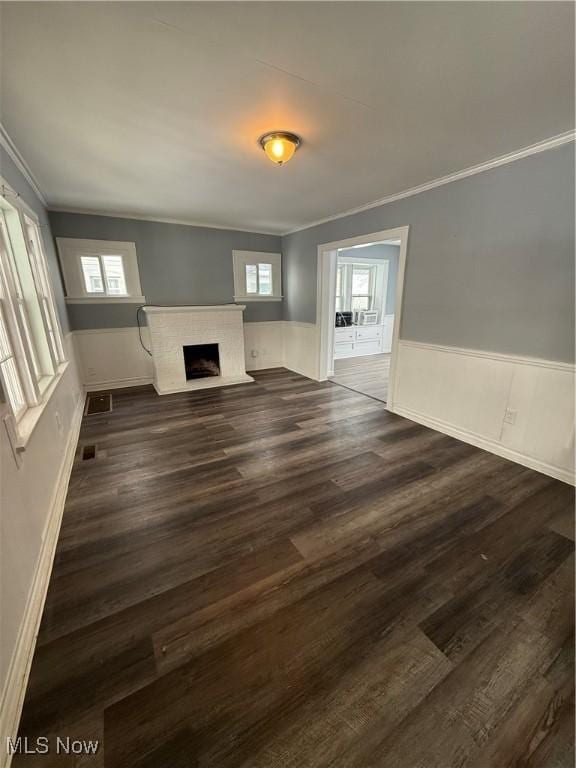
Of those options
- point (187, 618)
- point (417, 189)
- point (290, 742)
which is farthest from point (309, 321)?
point (290, 742)

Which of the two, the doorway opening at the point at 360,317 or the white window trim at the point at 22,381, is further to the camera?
the doorway opening at the point at 360,317

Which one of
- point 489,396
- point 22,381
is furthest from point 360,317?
point 22,381

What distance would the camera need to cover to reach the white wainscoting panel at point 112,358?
443cm

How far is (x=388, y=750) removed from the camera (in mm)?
962

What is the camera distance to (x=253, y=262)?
5340mm

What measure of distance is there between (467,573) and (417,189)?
3.40 m

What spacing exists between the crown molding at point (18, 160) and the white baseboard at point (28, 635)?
97.5 inches

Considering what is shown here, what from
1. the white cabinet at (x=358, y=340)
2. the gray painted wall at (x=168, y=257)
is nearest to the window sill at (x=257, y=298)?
the gray painted wall at (x=168, y=257)

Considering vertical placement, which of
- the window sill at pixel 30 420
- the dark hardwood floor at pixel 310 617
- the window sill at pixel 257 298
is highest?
the window sill at pixel 257 298

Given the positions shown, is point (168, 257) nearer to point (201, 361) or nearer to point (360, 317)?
point (201, 361)

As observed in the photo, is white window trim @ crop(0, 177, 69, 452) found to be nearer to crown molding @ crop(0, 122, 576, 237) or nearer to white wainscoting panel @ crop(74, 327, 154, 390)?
crown molding @ crop(0, 122, 576, 237)

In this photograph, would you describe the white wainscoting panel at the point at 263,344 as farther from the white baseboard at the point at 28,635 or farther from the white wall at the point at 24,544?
the white baseboard at the point at 28,635

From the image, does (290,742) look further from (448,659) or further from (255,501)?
(255,501)

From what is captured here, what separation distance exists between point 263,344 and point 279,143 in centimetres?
388
